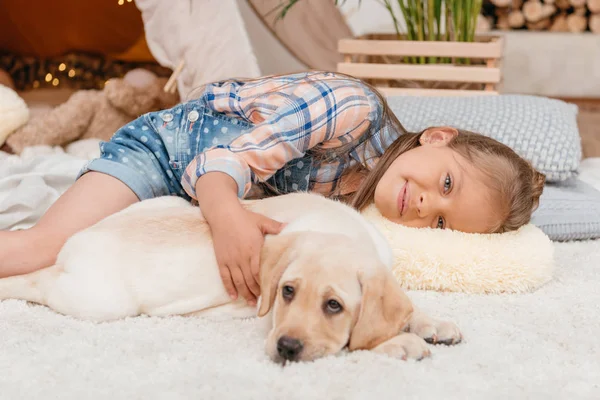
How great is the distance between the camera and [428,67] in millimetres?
2678

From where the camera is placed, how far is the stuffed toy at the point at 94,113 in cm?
257

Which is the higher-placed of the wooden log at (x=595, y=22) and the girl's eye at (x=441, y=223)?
the girl's eye at (x=441, y=223)

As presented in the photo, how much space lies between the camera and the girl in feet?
4.88

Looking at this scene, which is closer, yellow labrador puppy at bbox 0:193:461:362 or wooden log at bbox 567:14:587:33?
yellow labrador puppy at bbox 0:193:461:362

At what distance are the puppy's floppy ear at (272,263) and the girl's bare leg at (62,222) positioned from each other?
0.55m

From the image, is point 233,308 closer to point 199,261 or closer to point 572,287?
point 199,261

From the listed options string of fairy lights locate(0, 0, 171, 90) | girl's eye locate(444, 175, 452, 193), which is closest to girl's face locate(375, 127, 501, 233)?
girl's eye locate(444, 175, 452, 193)

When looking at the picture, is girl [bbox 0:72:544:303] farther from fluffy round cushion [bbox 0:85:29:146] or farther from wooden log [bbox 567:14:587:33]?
wooden log [bbox 567:14:587:33]


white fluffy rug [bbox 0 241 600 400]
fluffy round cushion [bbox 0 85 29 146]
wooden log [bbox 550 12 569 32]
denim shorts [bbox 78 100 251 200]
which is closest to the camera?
white fluffy rug [bbox 0 241 600 400]

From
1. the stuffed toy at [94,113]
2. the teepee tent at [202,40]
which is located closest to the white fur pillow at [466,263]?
the teepee tent at [202,40]

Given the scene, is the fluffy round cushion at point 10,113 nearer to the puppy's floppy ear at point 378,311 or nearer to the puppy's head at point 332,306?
the puppy's head at point 332,306

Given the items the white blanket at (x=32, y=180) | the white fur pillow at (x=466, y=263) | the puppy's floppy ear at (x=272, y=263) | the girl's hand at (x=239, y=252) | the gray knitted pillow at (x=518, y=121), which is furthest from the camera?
the gray knitted pillow at (x=518, y=121)

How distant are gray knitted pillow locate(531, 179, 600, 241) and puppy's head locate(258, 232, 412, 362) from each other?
910 mm

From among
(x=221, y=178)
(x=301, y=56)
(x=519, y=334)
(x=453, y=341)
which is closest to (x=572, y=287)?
(x=519, y=334)
